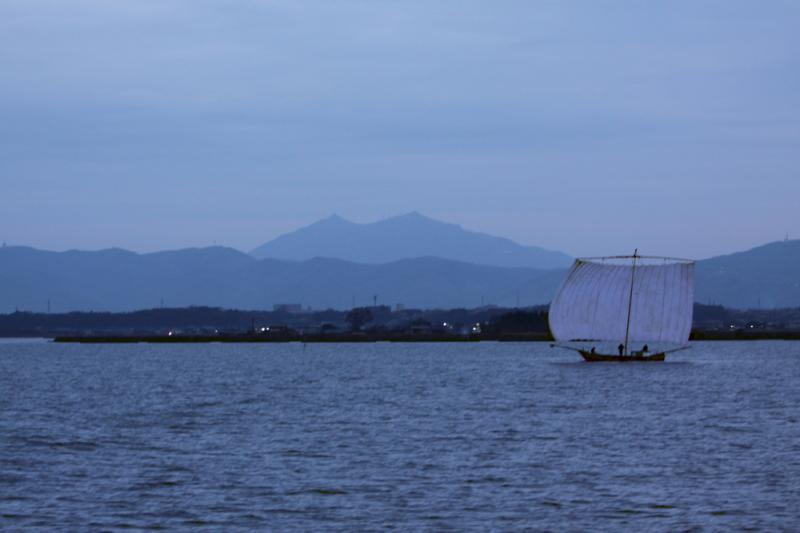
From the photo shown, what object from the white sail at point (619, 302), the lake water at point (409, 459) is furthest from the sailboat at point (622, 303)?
the lake water at point (409, 459)

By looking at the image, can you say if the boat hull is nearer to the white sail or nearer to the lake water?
the white sail

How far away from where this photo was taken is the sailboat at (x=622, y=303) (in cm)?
12694

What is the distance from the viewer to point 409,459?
157ft

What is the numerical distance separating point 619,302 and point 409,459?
82201mm

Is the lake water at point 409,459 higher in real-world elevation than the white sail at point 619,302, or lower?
lower

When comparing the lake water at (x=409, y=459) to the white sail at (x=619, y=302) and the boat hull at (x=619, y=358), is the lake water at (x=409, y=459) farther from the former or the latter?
the boat hull at (x=619, y=358)

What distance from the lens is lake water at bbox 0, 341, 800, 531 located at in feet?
118

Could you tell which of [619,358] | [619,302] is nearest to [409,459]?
[619,302]

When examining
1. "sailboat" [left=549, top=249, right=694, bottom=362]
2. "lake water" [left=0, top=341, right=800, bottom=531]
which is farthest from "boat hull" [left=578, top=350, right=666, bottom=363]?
"lake water" [left=0, top=341, right=800, bottom=531]

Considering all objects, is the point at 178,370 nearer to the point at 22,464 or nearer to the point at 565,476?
the point at 22,464

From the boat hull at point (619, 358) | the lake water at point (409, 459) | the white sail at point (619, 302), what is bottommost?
the lake water at point (409, 459)

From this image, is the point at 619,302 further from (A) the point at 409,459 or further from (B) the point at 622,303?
(A) the point at 409,459

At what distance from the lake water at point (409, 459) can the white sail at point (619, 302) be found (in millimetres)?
32530

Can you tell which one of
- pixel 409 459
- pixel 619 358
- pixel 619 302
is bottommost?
pixel 409 459
